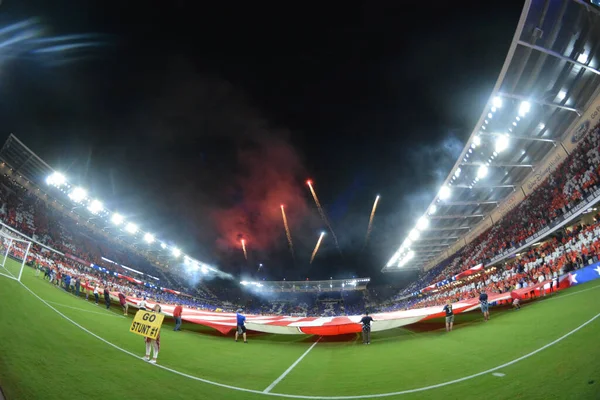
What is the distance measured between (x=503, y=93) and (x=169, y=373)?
29253 millimetres

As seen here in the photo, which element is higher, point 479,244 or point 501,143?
point 501,143

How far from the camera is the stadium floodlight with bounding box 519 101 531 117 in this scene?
2322cm

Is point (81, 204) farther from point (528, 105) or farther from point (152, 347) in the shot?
point (528, 105)

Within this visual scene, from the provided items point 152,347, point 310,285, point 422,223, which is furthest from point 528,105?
point 310,285

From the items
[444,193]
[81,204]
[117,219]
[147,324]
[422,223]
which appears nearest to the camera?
[147,324]

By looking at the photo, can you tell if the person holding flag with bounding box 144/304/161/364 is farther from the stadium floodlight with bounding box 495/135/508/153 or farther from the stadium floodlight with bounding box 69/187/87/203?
the stadium floodlight with bounding box 69/187/87/203

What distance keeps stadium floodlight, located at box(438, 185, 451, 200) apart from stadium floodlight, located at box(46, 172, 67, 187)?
53043 mm

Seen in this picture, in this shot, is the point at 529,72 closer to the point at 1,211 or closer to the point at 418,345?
the point at 418,345

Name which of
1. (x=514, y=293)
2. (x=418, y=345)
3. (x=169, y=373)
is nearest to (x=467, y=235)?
(x=514, y=293)

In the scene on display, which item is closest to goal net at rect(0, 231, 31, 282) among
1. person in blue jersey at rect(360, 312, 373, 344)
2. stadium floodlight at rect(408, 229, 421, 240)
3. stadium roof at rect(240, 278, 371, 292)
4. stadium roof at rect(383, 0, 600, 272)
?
person in blue jersey at rect(360, 312, 373, 344)

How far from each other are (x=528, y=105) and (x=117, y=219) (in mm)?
60826

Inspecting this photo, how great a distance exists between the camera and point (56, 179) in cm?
3744

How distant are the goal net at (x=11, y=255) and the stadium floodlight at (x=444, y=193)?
39.0 meters

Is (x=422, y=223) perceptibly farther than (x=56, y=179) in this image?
Yes
